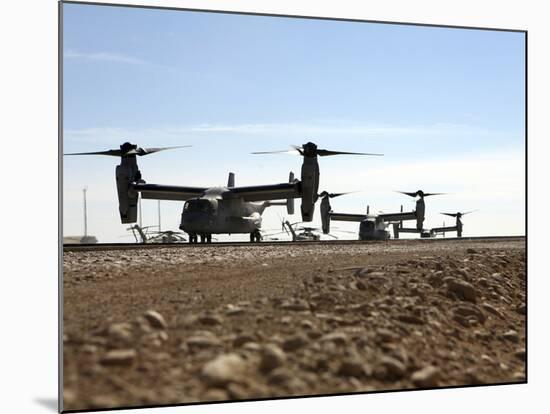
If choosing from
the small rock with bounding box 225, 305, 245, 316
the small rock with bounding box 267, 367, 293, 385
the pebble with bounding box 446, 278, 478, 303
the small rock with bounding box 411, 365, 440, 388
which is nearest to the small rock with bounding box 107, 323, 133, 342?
the small rock with bounding box 225, 305, 245, 316

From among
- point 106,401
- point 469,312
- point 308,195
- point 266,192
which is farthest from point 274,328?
point 266,192

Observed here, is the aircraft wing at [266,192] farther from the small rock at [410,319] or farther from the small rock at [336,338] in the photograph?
the small rock at [336,338]

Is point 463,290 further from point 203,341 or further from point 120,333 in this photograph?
point 120,333

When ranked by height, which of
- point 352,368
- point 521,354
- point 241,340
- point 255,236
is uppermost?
point 241,340

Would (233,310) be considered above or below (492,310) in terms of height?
above

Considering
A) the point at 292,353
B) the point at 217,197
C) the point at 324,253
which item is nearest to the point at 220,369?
the point at 292,353

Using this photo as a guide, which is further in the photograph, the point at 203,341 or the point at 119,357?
the point at 203,341

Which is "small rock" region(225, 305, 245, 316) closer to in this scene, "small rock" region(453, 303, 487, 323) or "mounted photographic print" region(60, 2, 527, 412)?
"mounted photographic print" region(60, 2, 527, 412)
